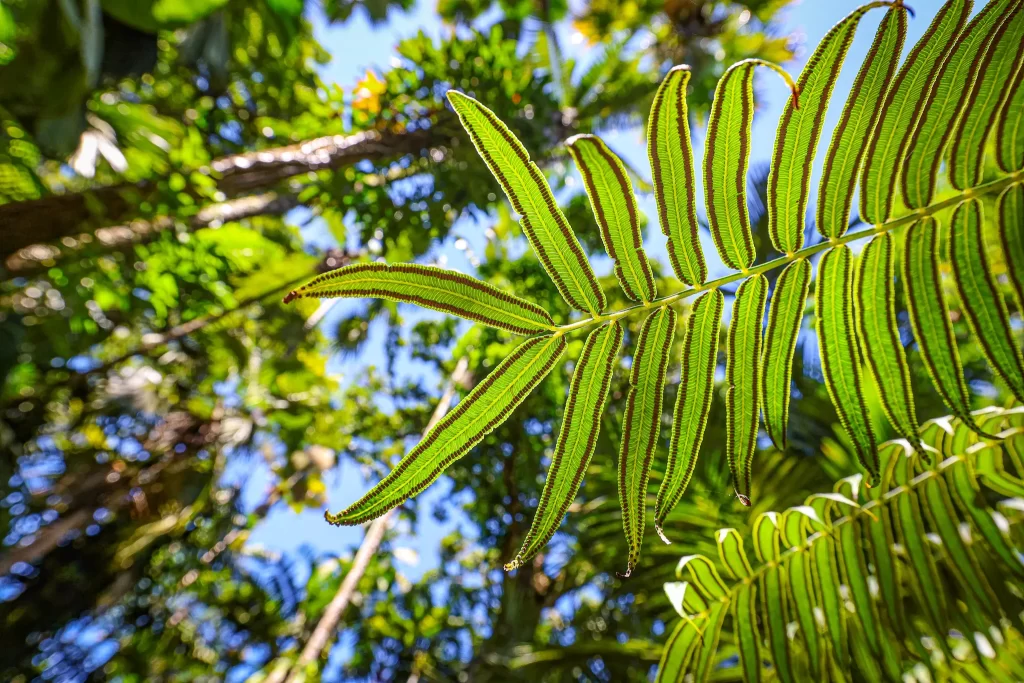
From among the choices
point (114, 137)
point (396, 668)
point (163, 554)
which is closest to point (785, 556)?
point (396, 668)

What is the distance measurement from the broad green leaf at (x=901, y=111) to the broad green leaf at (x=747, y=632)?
0.68m

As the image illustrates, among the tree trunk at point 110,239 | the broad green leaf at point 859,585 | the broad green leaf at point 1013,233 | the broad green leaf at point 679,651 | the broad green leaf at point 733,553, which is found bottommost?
the broad green leaf at point 679,651

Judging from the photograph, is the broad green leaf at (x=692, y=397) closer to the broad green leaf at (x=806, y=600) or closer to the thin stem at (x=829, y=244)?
the thin stem at (x=829, y=244)

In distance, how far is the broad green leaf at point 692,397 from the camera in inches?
25.9

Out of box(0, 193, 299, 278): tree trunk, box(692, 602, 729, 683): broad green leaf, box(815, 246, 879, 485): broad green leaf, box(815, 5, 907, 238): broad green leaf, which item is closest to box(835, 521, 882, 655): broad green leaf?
box(692, 602, 729, 683): broad green leaf

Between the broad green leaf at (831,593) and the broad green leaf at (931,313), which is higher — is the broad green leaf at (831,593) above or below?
below

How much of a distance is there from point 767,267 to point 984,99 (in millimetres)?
314

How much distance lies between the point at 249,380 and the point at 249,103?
2.74m

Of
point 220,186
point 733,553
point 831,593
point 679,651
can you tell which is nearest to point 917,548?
point 831,593

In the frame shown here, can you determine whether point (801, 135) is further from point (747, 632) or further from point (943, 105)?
point (747, 632)

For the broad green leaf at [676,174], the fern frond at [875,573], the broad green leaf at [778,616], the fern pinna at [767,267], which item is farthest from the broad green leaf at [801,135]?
the broad green leaf at [778,616]

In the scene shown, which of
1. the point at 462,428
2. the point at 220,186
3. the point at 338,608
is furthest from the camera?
the point at 338,608

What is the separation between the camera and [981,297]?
25.6 inches

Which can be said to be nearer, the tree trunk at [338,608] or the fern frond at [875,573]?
the fern frond at [875,573]
